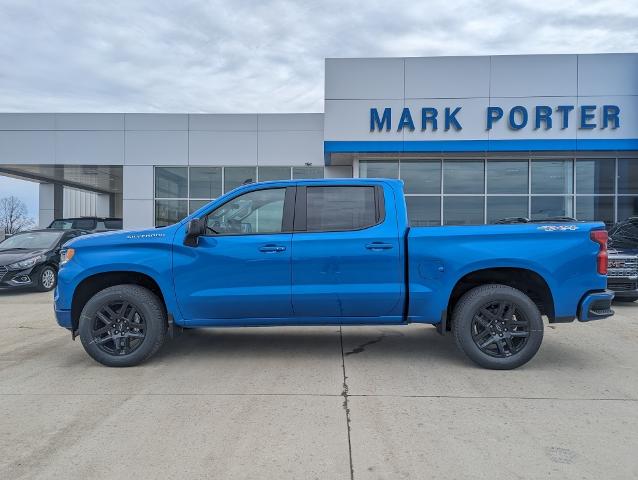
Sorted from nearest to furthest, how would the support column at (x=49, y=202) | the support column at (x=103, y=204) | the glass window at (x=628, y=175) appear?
the glass window at (x=628, y=175), the support column at (x=49, y=202), the support column at (x=103, y=204)

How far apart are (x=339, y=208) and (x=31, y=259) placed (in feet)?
29.0

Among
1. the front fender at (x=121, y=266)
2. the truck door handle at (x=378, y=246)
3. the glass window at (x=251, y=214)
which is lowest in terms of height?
the front fender at (x=121, y=266)

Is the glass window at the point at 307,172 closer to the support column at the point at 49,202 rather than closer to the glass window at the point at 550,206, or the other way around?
the glass window at the point at 550,206

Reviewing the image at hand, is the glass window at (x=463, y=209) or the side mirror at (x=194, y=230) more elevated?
the glass window at (x=463, y=209)

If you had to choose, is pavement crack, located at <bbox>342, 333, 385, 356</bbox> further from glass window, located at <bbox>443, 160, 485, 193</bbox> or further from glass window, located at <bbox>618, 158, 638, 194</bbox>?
glass window, located at <bbox>618, 158, 638, 194</bbox>

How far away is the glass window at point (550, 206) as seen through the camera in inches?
683

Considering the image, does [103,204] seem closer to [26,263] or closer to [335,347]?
[26,263]

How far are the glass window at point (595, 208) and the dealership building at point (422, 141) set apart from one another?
0.03m

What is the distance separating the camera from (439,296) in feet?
16.8

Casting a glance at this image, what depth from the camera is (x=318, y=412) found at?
4039 mm

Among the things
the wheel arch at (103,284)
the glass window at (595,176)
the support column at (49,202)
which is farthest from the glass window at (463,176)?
the support column at (49,202)

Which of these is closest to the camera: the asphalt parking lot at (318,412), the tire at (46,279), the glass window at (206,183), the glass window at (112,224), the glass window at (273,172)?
the asphalt parking lot at (318,412)

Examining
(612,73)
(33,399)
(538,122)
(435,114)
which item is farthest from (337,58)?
(33,399)

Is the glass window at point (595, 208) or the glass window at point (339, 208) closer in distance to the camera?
the glass window at point (339, 208)
